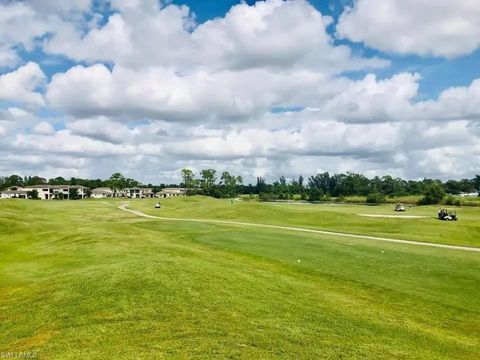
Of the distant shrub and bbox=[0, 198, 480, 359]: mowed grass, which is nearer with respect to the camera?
bbox=[0, 198, 480, 359]: mowed grass

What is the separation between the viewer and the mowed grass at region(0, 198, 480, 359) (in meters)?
14.1

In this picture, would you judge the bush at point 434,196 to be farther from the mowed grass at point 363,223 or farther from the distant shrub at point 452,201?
the mowed grass at point 363,223

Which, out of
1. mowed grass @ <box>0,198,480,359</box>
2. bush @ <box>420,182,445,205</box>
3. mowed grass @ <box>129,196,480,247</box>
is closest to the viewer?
mowed grass @ <box>0,198,480,359</box>

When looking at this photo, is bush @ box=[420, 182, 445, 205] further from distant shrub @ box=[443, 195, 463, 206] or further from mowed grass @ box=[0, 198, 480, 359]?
mowed grass @ box=[0, 198, 480, 359]

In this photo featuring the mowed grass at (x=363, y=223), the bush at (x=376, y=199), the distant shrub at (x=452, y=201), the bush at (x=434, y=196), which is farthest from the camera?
the bush at (x=376, y=199)

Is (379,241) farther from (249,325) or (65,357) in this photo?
(65,357)

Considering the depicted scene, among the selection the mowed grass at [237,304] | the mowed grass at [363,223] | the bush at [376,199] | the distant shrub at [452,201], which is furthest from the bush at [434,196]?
the mowed grass at [237,304]

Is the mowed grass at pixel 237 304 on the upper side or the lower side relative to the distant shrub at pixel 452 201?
lower

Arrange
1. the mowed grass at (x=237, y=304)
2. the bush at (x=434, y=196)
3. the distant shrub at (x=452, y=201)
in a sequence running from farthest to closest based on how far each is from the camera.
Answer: the bush at (x=434, y=196) → the distant shrub at (x=452, y=201) → the mowed grass at (x=237, y=304)

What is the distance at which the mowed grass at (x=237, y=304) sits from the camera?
14.1 metres

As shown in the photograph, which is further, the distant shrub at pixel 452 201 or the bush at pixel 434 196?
the bush at pixel 434 196

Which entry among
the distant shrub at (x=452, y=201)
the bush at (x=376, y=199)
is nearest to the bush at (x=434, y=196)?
the distant shrub at (x=452, y=201)

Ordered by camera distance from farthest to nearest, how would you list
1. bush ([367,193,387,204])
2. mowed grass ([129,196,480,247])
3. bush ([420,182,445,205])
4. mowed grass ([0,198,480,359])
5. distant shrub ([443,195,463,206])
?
bush ([367,193,387,204])
bush ([420,182,445,205])
distant shrub ([443,195,463,206])
mowed grass ([129,196,480,247])
mowed grass ([0,198,480,359])

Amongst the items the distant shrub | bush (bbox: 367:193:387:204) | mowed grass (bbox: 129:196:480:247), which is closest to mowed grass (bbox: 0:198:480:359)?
mowed grass (bbox: 129:196:480:247)
